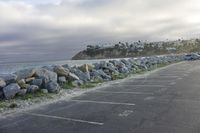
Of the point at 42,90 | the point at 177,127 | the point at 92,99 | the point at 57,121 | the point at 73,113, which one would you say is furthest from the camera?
the point at 42,90

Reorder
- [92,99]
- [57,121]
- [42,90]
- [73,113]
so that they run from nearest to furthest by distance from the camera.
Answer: [57,121] < [73,113] < [92,99] < [42,90]

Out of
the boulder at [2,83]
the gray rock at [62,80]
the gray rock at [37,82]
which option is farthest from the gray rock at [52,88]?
the gray rock at [62,80]

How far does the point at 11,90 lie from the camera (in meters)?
16.0

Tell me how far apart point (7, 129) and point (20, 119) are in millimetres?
1417

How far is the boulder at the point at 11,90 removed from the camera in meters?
15.8

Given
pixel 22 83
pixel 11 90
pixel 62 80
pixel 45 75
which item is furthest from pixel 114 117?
pixel 62 80

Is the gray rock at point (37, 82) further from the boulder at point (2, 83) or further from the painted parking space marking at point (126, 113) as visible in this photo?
the painted parking space marking at point (126, 113)

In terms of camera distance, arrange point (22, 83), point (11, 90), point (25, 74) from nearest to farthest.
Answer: point (11, 90) → point (22, 83) → point (25, 74)

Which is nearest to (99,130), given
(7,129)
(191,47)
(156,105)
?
(7,129)

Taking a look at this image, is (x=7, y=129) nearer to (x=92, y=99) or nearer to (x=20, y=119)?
(x=20, y=119)

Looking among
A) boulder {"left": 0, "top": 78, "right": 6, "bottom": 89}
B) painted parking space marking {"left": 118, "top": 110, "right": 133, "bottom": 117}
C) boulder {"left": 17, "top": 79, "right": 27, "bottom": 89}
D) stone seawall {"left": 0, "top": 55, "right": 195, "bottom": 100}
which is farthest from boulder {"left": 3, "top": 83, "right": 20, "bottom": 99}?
painted parking space marking {"left": 118, "top": 110, "right": 133, "bottom": 117}

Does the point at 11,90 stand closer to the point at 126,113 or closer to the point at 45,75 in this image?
the point at 45,75

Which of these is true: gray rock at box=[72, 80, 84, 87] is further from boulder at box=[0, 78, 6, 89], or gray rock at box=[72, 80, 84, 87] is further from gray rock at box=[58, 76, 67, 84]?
boulder at box=[0, 78, 6, 89]

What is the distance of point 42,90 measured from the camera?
1783 centimetres
